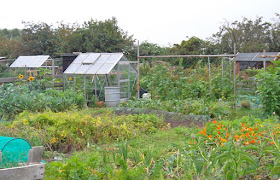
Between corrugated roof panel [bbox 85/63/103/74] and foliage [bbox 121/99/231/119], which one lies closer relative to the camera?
foliage [bbox 121/99/231/119]

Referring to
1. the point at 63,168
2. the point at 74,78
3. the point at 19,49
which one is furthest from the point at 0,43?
the point at 63,168

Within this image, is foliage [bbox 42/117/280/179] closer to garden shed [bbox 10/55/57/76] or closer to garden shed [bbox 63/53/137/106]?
garden shed [bbox 63/53/137/106]

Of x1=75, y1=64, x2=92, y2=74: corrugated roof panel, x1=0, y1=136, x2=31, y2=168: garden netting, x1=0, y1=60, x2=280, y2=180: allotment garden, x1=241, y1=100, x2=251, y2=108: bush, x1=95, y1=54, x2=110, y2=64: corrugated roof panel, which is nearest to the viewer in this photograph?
x1=0, y1=60, x2=280, y2=180: allotment garden

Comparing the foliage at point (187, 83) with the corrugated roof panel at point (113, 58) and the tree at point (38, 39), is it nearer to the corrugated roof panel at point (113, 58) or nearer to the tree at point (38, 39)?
the corrugated roof panel at point (113, 58)

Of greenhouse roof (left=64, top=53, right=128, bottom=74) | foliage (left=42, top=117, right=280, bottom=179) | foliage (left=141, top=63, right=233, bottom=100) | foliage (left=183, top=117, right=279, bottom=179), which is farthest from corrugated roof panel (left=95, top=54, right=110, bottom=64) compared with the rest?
foliage (left=42, top=117, right=280, bottom=179)

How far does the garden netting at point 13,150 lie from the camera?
5023 millimetres

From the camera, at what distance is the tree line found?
25.5 meters

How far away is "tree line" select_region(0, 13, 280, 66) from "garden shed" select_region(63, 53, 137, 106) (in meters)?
10.2

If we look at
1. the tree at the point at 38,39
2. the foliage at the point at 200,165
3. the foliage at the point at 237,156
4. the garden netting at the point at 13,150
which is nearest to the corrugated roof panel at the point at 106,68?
the garden netting at the point at 13,150

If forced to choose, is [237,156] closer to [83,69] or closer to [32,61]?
[83,69]

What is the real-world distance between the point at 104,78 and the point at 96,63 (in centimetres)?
87

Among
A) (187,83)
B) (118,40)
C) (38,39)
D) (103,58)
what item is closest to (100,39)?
(118,40)

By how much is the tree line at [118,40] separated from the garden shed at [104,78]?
33.5 feet

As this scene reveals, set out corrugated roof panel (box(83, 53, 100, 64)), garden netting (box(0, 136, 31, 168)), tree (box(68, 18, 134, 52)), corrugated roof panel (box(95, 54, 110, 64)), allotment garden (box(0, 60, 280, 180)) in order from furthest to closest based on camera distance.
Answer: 1. tree (box(68, 18, 134, 52))
2. corrugated roof panel (box(83, 53, 100, 64))
3. corrugated roof panel (box(95, 54, 110, 64))
4. garden netting (box(0, 136, 31, 168))
5. allotment garden (box(0, 60, 280, 180))
